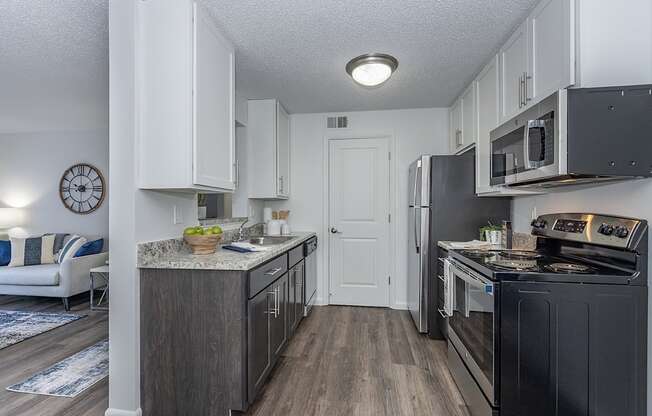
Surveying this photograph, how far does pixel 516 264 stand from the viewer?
168 centimetres

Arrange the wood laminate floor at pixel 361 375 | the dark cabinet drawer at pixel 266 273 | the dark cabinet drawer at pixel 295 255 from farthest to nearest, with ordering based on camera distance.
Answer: the dark cabinet drawer at pixel 295 255 < the wood laminate floor at pixel 361 375 < the dark cabinet drawer at pixel 266 273

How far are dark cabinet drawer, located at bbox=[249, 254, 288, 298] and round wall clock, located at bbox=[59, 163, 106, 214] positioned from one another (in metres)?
3.80

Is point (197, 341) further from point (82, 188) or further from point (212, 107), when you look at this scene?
point (82, 188)

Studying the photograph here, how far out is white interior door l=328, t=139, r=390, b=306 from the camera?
13.1 ft

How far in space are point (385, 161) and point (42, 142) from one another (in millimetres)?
5234

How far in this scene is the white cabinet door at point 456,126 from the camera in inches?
132

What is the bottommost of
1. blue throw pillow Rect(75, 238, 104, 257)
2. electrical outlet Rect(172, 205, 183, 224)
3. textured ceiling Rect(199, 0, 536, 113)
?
blue throw pillow Rect(75, 238, 104, 257)

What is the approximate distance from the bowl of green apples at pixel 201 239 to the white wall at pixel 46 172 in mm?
3638

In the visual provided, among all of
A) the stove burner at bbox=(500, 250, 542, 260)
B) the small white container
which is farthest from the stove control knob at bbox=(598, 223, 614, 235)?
the small white container

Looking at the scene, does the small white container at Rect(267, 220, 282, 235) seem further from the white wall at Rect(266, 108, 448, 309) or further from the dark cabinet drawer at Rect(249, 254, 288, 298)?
the dark cabinet drawer at Rect(249, 254, 288, 298)

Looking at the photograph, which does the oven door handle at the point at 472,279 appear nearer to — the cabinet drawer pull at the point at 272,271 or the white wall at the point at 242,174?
the cabinet drawer pull at the point at 272,271

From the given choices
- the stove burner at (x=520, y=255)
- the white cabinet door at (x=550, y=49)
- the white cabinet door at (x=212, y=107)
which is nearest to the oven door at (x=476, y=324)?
the stove burner at (x=520, y=255)

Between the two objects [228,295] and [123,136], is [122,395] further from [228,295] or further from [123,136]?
[123,136]

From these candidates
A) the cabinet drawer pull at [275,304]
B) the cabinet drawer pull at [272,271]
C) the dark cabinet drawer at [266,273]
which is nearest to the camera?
the dark cabinet drawer at [266,273]
